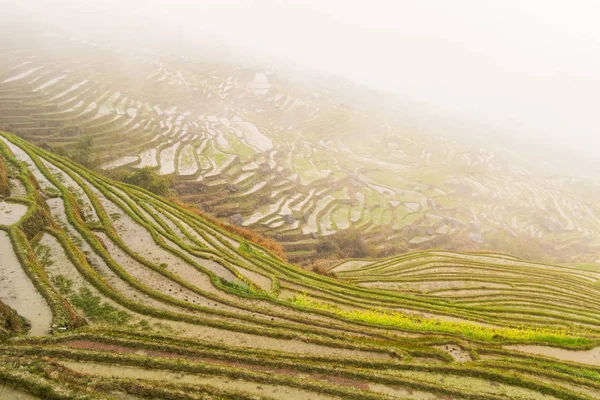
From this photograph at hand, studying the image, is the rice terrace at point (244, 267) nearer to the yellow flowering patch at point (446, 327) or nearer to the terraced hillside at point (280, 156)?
the yellow flowering patch at point (446, 327)

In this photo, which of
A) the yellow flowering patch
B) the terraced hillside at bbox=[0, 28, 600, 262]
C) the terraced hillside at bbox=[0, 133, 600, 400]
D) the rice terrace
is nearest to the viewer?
the terraced hillside at bbox=[0, 133, 600, 400]

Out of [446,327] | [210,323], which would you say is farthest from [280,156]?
[210,323]

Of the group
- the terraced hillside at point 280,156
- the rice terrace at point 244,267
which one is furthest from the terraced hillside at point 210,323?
→ the terraced hillside at point 280,156

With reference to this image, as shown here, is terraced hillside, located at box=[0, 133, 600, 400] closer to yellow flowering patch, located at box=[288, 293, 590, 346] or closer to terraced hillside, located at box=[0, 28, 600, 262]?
yellow flowering patch, located at box=[288, 293, 590, 346]

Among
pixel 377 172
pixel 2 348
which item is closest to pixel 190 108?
pixel 377 172

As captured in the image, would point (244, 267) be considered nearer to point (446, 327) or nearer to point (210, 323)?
point (210, 323)

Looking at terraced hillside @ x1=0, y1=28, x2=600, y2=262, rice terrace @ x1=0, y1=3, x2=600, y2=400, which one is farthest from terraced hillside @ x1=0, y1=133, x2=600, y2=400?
terraced hillside @ x1=0, y1=28, x2=600, y2=262
